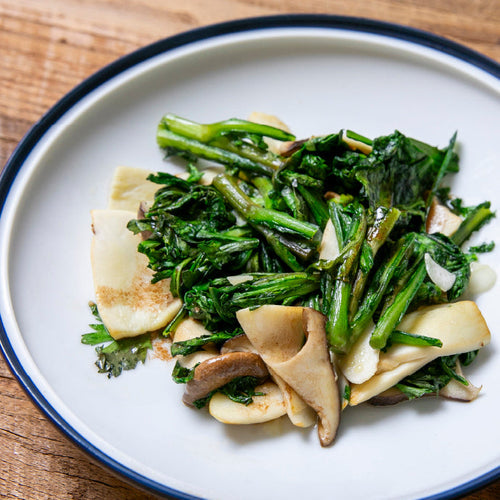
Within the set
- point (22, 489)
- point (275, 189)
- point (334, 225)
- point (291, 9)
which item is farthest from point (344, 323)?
point (291, 9)

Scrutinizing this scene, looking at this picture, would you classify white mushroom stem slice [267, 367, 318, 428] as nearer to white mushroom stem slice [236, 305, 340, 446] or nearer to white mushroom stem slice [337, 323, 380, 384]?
white mushroom stem slice [236, 305, 340, 446]

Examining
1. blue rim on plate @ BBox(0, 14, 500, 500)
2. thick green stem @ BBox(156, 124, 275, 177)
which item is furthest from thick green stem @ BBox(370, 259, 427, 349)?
blue rim on plate @ BBox(0, 14, 500, 500)

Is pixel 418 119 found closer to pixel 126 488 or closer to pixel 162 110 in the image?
pixel 162 110

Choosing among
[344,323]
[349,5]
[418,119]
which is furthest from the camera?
[349,5]

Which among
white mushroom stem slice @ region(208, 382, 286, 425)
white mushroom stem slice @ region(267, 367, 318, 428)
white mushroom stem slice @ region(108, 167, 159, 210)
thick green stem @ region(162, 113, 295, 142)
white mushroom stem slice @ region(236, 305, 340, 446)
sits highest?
thick green stem @ region(162, 113, 295, 142)

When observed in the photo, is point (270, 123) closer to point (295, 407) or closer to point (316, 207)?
point (316, 207)

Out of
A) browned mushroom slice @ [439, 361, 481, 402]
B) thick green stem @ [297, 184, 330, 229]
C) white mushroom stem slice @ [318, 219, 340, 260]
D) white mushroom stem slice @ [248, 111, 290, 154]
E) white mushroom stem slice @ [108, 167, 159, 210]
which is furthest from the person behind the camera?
white mushroom stem slice @ [248, 111, 290, 154]

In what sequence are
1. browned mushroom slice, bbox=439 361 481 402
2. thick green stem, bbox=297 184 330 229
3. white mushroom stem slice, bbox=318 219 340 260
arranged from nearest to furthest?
1. browned mushroom slice, bbox=439 361 481 402
2. white mushroom stem slice, bbox=318 219 340 260
3. thick green stem, bbox=297 184 330 229

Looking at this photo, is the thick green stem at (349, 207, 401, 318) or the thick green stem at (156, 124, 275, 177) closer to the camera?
the thick green stem at (349, 207, 401, 318)
